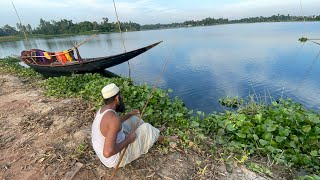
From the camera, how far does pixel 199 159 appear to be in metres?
3.12

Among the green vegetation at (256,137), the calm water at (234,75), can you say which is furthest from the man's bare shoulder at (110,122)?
the calm water at (234,75)

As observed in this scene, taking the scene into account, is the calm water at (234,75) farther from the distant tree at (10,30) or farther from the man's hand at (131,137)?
the distant tree at (10,30)

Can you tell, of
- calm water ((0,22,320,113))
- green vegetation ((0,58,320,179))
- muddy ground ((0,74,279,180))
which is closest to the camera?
muddy ground ((0,74,279,180))

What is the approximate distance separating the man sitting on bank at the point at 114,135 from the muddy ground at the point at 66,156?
0.86 feet

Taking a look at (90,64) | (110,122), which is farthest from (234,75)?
(110,122)

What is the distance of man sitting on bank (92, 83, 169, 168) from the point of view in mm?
2410

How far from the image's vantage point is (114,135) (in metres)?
2.40

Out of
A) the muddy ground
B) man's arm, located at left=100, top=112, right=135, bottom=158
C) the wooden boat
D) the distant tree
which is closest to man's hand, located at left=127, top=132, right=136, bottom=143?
man's arm, located at left=100, top=112, right=135, bottom=158

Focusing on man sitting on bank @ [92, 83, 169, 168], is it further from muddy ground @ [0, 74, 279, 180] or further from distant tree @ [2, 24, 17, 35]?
distant tree @ [2, 24, 17, 35]

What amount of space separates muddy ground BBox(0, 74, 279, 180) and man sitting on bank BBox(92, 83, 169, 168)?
0.86 feet

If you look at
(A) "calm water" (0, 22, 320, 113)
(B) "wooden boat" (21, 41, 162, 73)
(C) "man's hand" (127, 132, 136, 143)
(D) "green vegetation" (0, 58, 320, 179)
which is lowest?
(A) "calm water" (0, 22, 320, 113)

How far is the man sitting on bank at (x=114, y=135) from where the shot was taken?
2.41 metres

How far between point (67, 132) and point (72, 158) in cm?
90

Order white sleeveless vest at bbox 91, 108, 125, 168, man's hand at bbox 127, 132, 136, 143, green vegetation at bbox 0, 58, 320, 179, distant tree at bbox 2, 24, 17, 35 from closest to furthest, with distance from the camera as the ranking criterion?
white sleeveless vest at bbox 91, 108, 125, 168 < man's hand at bbox 127, 132, 136, 143 < green vegetation at bbox 0, 58, 320, 179 < distant tree at bbox 2, 24, 17, 35
